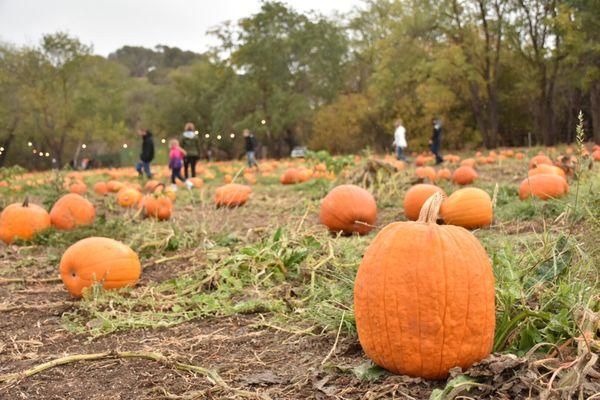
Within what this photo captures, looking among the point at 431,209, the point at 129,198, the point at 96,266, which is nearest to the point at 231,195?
the point at 129,198

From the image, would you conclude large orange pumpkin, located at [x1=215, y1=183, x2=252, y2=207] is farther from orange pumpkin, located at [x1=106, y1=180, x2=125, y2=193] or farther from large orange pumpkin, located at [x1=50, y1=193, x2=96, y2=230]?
orange pumpkin, located at [x1=106, y1=180, x2=125, y2=193]

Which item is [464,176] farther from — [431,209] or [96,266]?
[431,209]

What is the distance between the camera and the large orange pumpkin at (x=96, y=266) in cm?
429

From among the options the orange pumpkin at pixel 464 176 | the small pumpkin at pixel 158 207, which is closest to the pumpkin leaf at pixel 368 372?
the small pumpkin at pixel 158 207

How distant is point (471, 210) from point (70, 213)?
4.50 m

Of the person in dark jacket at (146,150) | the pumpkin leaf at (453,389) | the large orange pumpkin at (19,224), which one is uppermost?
the person in dark jacket at (146,150)

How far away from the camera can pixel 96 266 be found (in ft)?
14.2

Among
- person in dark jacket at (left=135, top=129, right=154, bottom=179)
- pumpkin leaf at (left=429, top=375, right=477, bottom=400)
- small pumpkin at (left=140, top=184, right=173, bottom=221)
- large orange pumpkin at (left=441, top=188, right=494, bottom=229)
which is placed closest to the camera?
pumpkin leaf at (left=429, top=375, right=477, bottom=400)

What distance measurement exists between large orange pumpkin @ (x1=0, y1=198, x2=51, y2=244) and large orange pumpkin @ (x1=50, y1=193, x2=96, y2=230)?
239mm

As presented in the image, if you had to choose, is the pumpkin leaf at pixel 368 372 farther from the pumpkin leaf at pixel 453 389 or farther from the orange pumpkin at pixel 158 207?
the orange pumpkin at pixel 158 207

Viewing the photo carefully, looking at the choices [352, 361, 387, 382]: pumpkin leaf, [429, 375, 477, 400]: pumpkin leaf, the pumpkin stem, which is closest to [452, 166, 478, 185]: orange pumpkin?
the pumpkin stem

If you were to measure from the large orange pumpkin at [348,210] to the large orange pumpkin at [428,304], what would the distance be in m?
3.27

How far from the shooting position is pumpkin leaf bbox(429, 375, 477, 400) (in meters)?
2.06

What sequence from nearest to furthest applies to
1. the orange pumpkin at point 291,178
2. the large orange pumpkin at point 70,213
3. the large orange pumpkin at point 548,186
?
the large orange pumpkin at point 548,186, the large orange pumpkin at point 70,213, the orange pumpkin at point 291,178
